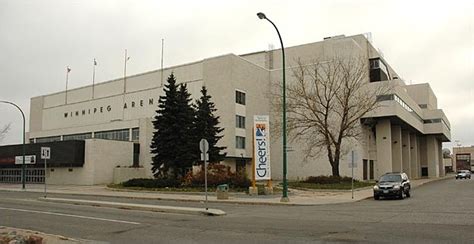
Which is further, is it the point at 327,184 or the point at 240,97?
the point at 240,97

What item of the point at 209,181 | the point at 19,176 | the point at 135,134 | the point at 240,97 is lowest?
the point at 19,176

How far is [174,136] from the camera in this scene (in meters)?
39.8

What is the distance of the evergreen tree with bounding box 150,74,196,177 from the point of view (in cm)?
3956

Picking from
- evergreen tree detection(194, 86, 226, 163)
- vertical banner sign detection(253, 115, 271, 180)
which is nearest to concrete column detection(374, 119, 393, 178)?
evergreen tree detection(194, 86, 226, 163)

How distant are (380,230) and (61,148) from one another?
46.1 m

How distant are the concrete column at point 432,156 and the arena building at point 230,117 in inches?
474

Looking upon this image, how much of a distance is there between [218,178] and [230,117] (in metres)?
22.1

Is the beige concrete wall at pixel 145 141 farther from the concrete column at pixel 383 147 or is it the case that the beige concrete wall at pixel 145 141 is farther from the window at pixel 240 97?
the concrete column at pixel 383 147

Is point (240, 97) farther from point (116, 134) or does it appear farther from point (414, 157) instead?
point (414, 157)

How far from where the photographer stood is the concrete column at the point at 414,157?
260ft

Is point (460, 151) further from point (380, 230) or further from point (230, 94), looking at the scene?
point (380, 230)

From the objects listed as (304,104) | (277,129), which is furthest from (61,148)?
(304,104)

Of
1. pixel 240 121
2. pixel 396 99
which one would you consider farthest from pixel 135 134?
pixel 396 99

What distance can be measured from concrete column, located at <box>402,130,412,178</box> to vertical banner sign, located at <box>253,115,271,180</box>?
50.4 metres
